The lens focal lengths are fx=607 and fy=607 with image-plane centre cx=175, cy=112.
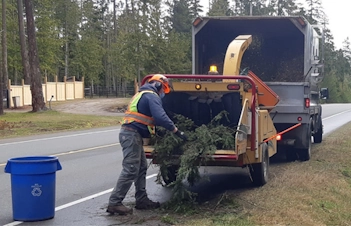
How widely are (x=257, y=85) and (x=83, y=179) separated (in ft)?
11.8

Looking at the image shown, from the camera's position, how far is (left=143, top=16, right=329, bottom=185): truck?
912 centimetres

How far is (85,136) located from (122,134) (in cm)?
1352

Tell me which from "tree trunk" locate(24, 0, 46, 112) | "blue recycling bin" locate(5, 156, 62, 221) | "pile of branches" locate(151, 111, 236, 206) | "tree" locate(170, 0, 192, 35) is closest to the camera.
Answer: "blue recycling bin" locate(5, 156, 62, 221)

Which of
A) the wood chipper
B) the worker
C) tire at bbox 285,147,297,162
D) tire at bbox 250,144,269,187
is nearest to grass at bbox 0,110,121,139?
tire at bbox 285,147,297,162

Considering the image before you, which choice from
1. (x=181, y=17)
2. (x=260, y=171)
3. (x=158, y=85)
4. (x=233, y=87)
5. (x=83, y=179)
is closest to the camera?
(x=158, y=85)

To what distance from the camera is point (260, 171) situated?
383 inches

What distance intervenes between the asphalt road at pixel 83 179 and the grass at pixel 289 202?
2.36ft

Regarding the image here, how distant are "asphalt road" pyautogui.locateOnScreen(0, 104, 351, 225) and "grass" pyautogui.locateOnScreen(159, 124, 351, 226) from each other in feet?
2.36

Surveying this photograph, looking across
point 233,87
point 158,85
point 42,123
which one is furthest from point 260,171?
point 42,123

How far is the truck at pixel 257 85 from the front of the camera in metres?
9.12

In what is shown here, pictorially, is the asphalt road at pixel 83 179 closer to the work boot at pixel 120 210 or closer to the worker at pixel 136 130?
the work boot at pixel 120 210

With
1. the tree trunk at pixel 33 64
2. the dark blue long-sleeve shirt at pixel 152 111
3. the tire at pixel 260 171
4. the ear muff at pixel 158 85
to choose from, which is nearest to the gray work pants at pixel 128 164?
the dark blue long-sleeve shirt at pixel 152 111

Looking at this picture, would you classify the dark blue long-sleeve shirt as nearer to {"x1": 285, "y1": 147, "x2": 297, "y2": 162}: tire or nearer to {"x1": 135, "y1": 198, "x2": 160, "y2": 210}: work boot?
{"x1": 135, "y1": 198, "x2": 160, "y2": 210}: work boot

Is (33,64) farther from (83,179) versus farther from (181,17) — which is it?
(181,17)
